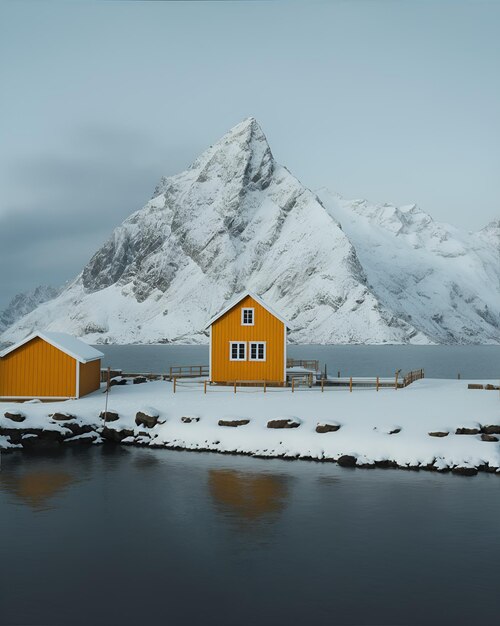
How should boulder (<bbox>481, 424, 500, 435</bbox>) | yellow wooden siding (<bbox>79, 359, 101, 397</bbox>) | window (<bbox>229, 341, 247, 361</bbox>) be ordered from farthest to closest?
window (<bbox>229, 341, 247, 361</bbox>), yellow wooden siding (<bbox>79, 359, 101, 397</bbox>), boulder (<bbox>481, 424, 500, 435</bbox>)

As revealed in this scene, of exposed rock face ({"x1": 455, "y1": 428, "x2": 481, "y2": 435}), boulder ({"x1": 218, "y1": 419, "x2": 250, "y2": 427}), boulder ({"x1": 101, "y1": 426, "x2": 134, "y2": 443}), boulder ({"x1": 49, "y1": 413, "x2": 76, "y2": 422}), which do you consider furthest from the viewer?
boulder ({"x1": 49, "y1": 413, "x2": 76, "y2": 422})

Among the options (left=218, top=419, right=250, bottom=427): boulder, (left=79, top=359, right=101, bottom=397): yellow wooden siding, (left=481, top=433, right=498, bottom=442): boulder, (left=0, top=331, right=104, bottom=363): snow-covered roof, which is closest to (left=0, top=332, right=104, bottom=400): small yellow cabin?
(left=0, top=331, right=104, bottom=363): snow-covered roof

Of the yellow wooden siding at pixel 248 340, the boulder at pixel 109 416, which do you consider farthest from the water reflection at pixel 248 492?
the yellow wooden siding at pixel 248 340

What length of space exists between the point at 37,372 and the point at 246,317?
52.7 feet

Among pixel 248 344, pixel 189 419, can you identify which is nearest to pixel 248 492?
pixel 189 419

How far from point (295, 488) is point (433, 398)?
16.7 metres

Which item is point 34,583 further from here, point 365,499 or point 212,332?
point 212,332

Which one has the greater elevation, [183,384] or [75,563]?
[183,384]

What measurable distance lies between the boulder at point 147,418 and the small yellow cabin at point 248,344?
488 inches

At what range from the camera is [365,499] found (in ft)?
78.8

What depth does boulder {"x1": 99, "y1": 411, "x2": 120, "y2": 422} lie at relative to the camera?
120 ft

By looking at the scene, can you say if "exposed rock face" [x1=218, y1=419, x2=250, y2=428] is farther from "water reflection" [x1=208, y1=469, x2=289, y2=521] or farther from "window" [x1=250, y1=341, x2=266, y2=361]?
"window" [x1=250, y1=341, x2=266, y2=361]

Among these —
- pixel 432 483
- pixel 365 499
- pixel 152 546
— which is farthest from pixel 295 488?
pixel 152 546

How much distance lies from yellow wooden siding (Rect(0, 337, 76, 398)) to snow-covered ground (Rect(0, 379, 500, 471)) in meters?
1.77
